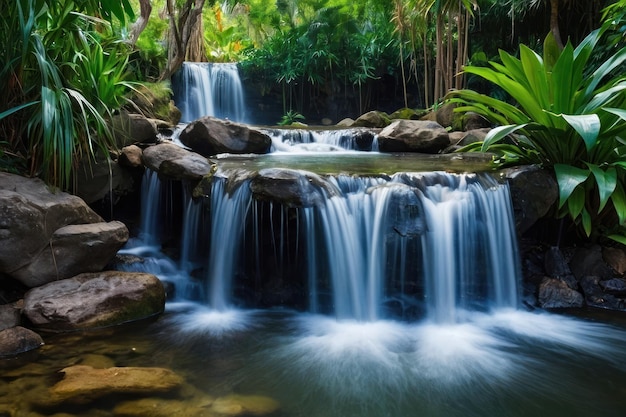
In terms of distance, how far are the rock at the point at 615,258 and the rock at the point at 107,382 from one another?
13.9ft

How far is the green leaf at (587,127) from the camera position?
396 centimetres

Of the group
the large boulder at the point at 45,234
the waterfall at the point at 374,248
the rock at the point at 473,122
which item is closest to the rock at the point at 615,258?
the waterfall at the point at 374,248

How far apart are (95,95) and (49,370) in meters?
2.79

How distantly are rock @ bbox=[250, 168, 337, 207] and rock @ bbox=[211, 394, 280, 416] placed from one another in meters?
2.02

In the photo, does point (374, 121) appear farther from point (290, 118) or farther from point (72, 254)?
point (72, 254)

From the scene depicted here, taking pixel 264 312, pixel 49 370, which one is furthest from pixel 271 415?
pixel 264 312

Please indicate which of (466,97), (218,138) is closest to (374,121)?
(218,138)

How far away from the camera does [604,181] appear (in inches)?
173

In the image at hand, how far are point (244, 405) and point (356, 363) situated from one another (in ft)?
3.23

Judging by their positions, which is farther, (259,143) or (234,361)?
(259,143)

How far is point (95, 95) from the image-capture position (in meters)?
4.77

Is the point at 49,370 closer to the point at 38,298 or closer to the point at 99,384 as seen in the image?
the point at 99,384

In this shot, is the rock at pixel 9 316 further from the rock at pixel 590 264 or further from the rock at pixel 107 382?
the rock at pixel 590 264

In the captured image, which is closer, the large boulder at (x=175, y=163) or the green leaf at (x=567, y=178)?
the green leaf at (x=567, y=178)
